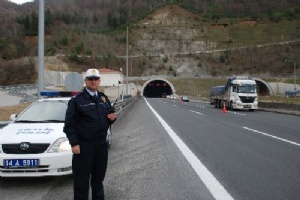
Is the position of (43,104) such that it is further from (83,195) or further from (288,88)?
(288,88)

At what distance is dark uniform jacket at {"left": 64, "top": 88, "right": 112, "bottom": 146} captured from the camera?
4.96 metres

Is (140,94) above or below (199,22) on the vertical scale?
below

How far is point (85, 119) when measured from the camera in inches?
197

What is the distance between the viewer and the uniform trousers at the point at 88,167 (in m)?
4.98

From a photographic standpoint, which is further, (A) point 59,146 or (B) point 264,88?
(B) point 264,88

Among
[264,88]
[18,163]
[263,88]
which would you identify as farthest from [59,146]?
[263,88]

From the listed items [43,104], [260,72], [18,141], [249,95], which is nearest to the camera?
[18,141]

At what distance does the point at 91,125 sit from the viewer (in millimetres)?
4977

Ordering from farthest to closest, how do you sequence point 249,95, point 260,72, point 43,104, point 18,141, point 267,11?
point 267,11, point 260,72, point 249,95, point 43,104, point 18,141

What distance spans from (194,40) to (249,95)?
113121 millimetres

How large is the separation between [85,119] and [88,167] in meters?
0.64

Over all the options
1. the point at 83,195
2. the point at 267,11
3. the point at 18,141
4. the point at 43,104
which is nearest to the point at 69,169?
the point at 18,141

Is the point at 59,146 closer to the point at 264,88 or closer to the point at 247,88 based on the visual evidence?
the point at 247,88

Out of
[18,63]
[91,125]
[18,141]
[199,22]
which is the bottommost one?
[18,141]
